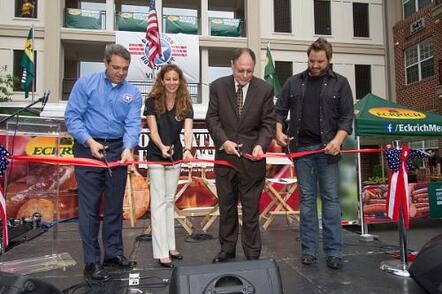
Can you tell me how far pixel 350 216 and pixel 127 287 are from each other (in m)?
3.84

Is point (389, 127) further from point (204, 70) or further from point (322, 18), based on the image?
point (322, 18)

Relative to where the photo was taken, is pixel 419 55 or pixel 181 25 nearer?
pixel 419 55

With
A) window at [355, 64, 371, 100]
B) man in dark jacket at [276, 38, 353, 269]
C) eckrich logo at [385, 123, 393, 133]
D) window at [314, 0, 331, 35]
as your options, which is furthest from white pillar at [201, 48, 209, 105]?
man in dark jacket at [276, 38, 353, 269]

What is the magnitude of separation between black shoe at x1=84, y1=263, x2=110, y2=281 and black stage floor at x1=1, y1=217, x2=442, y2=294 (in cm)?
7

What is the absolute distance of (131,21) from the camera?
61.5ft

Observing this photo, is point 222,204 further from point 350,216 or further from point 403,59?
point 403,59

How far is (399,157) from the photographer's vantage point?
3762 millimetres

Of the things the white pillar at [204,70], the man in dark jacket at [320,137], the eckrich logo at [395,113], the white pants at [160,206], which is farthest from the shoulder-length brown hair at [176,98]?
the white pillar at [204,70]

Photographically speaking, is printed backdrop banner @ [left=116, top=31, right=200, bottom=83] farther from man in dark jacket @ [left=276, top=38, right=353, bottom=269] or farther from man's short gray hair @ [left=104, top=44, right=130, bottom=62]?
man in dark jacket @ [left=276, top=38, right=353, bottom=269]

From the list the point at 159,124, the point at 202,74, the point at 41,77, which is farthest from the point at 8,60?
the point at 159,124

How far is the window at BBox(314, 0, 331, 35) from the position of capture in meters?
21.2

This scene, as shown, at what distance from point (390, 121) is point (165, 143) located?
3954 millimetres

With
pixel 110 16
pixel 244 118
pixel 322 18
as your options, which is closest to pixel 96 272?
pixel 244 118

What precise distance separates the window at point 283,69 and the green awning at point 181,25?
4599 millimetres
